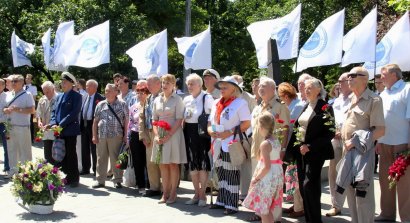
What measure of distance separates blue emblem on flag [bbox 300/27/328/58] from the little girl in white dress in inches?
146

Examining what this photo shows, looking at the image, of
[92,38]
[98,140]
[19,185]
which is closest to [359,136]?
[19,185]

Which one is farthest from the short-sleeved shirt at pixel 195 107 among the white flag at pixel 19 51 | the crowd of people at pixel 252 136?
the white flag at pixel 19 51

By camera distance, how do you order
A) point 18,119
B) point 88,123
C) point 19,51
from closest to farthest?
point 18,119, point 88,123, point 19,51

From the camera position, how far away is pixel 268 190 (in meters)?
6.34

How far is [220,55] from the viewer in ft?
111

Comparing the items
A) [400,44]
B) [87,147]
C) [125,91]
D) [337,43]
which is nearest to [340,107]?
[400,44]

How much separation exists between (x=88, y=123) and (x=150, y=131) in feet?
8.51

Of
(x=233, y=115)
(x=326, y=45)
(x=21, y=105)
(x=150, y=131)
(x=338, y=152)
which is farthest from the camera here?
(x=21, y=105)

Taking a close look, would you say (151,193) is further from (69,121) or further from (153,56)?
(153,56)

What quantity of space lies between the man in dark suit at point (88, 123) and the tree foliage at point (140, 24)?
4.37 meters

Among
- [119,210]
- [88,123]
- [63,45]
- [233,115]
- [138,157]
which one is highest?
[63,45]

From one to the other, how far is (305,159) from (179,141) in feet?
7.42

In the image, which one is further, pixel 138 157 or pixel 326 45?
pixel 326 45

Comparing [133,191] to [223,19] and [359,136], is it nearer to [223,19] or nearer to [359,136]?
[359,136]
